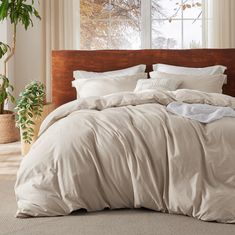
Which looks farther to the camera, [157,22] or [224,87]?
[157,22]

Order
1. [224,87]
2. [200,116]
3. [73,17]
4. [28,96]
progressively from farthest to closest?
1. [73,17]
2. [224,87]
3. [28,96]
4. [200,116]

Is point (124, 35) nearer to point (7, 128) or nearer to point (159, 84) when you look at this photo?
point (159, 84)

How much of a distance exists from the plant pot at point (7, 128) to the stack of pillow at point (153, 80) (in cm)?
93

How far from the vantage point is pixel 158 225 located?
8.93ft

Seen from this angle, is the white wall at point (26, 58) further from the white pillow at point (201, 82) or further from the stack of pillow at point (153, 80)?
the white pillow at point (201, 82)

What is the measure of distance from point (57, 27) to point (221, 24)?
2048 millimetres

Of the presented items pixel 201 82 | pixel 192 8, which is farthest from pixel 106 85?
pixel 192 8

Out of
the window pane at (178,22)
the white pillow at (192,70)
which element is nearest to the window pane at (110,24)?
the window pane at (178,22)

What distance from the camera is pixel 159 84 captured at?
484 cm

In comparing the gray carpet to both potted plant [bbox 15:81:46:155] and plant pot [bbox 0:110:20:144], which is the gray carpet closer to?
potted plant [bbox 15:81:46:155]

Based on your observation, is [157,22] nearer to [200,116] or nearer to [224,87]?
[224,87]

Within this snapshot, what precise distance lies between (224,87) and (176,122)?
250 centimetres

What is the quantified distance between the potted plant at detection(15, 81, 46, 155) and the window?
1.62 meters

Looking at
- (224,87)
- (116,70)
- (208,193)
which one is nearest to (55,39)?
(116,70)
